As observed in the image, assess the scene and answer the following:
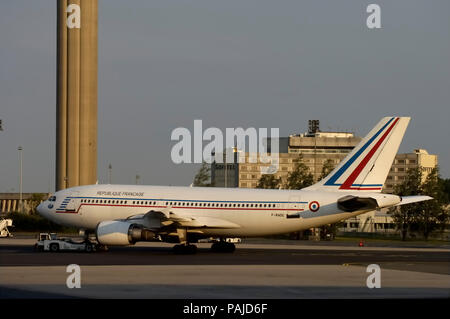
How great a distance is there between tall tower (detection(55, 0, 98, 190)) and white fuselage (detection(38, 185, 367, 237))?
7076 centimetres

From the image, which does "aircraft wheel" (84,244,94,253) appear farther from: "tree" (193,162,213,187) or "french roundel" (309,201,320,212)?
"tree" (193,162,213,187)

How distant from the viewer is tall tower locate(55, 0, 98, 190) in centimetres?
12162

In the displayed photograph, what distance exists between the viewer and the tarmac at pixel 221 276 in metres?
25.4

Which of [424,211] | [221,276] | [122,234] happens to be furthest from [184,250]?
[424,211]

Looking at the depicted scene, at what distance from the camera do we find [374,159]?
5050 cm

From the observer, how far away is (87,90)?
12356cm

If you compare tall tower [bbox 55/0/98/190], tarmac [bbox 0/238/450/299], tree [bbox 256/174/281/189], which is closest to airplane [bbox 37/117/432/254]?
tarmac [bbox 0/238/450/299]

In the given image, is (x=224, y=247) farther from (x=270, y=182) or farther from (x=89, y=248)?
(x=270, y=182)

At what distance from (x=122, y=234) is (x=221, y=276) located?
55.7 ft
